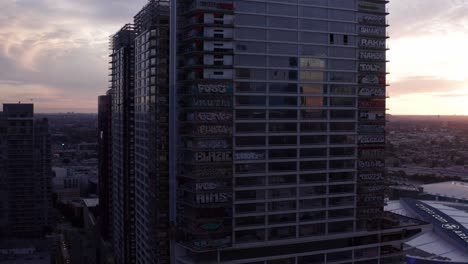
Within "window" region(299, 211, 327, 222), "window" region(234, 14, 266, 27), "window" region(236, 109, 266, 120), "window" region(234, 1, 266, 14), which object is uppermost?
"window" region(234, 1, 266, 14)

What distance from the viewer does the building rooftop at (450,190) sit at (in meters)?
120

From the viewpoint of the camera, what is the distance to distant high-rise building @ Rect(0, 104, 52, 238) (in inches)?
4250

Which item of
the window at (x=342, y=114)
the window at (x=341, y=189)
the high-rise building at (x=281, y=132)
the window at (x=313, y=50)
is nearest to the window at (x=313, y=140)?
the high-rise building at (x=281, y=132)

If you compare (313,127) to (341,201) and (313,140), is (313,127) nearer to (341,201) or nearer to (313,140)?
(313,140)

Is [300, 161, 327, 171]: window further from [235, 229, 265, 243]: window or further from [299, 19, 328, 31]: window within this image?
[299, 19, 328, 31]: window

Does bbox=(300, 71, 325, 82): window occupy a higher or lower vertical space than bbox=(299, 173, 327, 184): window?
higher

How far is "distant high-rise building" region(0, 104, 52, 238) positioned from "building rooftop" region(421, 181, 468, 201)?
88.8 meters

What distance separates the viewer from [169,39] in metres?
48.8

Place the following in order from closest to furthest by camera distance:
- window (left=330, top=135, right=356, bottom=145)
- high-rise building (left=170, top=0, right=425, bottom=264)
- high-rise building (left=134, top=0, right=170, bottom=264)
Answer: high-rise building (left=170, top=0, right=425, bottom=264) < high-rise building (left=134, top=0, right=170, bottom=264) < window (left=330, top=135, right=356, bottom=145)

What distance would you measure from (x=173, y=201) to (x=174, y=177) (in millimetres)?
2337

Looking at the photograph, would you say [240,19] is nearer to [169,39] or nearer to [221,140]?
[169,39]

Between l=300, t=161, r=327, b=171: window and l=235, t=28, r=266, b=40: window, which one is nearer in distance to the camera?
l=235, t=28, r=266, b=40: window

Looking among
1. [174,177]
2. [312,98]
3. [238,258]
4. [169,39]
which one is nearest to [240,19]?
[169,39]

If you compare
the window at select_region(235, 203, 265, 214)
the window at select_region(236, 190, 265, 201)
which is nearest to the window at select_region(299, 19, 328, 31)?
the window at select_region(236, 190, 265, 201)
